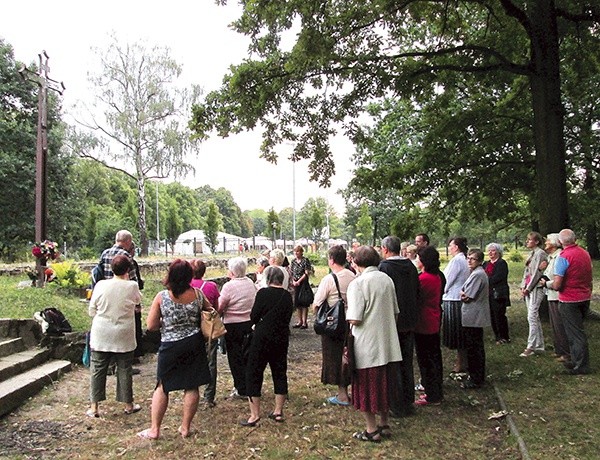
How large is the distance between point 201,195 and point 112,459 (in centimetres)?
12267

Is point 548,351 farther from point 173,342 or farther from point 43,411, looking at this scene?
point 43,411

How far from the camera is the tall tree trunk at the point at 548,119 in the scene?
959 cm

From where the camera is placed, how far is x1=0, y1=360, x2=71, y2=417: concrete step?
549cm

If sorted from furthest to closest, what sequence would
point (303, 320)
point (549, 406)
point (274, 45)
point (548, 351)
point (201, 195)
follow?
point (201, 195)
point (303, 320)
point (274, 45)
point (548, 351)
point (549, 406)

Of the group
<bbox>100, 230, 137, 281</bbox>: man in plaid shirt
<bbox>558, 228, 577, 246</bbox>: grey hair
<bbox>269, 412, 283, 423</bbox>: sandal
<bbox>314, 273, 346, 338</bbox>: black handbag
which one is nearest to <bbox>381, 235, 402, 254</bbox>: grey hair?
<bbox>314, 273, 346, 338</bbox>: black handbag

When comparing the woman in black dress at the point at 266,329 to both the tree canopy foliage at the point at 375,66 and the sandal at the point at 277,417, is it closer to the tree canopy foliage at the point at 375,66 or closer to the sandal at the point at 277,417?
the sandal at the point at 277,417

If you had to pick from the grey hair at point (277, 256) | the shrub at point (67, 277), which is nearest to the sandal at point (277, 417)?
the grey hair at point (277, 256)

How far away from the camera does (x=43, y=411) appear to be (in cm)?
561

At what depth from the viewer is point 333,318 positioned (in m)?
5.38

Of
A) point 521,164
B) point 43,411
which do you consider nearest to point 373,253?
point 43,411

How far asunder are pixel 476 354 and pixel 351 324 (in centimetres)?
244

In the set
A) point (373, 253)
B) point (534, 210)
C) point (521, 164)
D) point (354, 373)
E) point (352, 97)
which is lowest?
point (354, 373)

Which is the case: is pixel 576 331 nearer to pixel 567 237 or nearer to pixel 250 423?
pixel 567 237

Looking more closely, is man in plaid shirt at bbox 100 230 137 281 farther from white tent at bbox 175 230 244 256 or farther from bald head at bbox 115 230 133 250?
white tent at bbox 175 230 244 256
